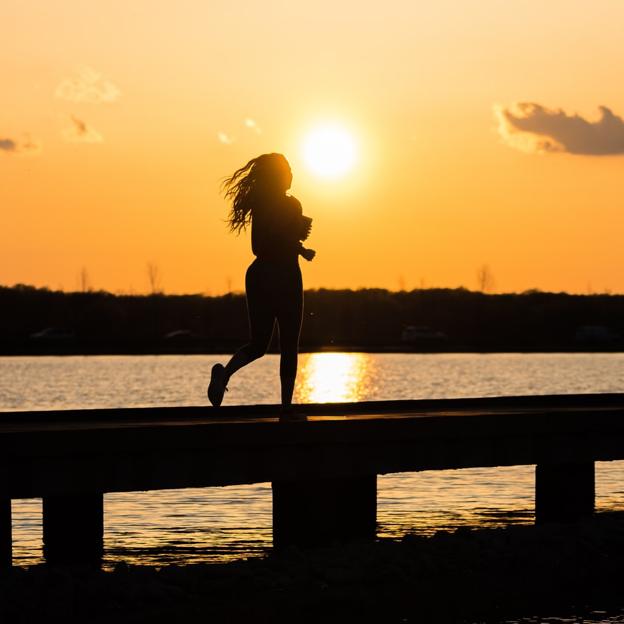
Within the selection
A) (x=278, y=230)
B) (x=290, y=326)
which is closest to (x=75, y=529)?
(x=290, y=326)

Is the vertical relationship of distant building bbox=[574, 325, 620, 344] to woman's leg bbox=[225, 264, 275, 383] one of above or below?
below

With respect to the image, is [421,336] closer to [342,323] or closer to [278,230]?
[342,323]

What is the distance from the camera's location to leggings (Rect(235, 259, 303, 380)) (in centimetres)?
1722

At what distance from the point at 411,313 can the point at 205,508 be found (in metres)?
150

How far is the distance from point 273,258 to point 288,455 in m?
2.17

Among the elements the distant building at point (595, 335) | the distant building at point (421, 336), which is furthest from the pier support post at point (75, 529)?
the distant building at point (595, 335)

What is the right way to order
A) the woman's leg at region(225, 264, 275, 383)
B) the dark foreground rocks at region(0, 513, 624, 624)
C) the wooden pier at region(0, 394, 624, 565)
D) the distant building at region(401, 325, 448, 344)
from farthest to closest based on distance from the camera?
the distant building at region(401, 325, 448, 344) → the woman's leg at region(225, 264, 275, 383) → the wooden pier at region(0, 394, 624, 565) → the dark foreground rocks at region(0, 513, 624, 624)

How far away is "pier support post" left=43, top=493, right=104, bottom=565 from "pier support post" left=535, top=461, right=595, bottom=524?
6257mm

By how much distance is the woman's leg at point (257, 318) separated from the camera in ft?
56.4

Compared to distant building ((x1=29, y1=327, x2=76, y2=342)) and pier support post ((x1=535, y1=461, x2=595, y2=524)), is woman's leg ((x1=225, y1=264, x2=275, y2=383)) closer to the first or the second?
pier support post ((x1=535, y1=461, x2=595, y2=524))

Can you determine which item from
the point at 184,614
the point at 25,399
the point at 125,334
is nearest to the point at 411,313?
the point at 125,334

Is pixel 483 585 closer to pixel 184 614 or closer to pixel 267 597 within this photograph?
pixel 267 597

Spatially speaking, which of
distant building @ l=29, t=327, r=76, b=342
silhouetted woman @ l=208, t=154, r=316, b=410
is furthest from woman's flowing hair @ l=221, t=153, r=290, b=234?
distant building @ l=29, t=327, r=76, b=342

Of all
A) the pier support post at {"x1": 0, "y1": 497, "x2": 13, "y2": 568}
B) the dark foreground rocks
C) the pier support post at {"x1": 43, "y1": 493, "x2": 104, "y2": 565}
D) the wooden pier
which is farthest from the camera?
the pier support post at {"x1": 43, "y1": 493, "x2": 104, "y2": 565}
